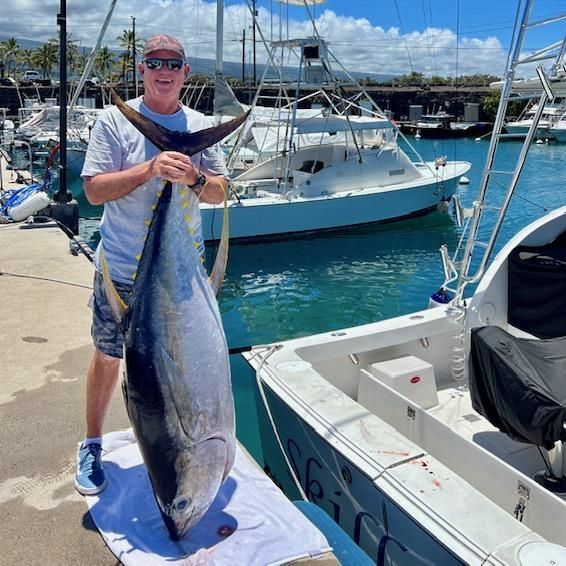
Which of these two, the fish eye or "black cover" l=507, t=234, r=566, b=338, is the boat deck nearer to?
"black cover" l=507, t=234, r=566, b=338

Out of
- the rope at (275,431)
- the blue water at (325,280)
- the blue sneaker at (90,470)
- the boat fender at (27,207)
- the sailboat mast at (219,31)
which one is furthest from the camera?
the sailboat mast at (219,31)

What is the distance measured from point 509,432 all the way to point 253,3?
413 inches

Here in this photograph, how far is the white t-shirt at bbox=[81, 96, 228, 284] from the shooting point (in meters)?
2.09

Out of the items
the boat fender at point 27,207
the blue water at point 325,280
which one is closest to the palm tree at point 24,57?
the blue water at point 325,280

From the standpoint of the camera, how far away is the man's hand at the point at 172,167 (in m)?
1.83

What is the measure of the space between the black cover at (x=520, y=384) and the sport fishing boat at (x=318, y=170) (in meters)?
8.19

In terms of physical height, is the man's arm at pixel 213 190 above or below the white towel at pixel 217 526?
above

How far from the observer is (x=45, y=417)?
306 centimetres

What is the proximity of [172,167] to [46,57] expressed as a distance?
228 feet

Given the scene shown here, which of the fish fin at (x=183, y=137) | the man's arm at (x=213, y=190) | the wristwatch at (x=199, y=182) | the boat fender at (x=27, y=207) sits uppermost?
the fish fin at (x=183, y=137)

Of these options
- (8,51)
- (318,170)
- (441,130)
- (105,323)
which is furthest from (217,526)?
(8,51)

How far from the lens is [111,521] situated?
2.25 m

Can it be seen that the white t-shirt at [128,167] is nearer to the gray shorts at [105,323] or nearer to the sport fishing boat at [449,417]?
the gray shorts at [105,323]

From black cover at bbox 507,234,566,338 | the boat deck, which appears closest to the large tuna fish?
the boat deck
